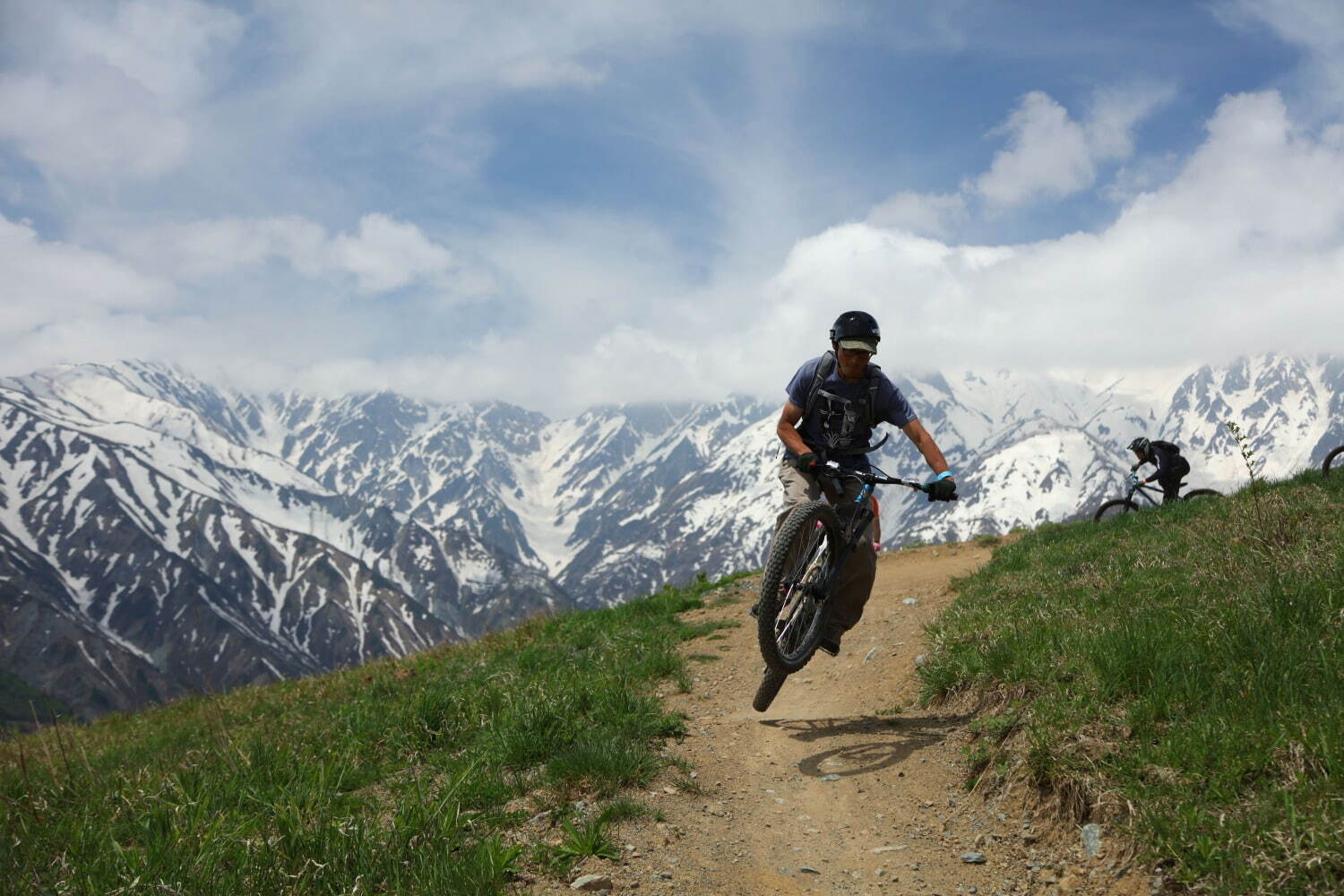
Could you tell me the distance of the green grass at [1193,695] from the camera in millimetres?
4121

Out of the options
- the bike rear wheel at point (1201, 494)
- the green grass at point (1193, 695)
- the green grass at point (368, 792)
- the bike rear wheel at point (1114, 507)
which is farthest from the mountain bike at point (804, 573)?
the bike rear wheel at point (1114, 507)

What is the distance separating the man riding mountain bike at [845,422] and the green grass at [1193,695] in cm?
115

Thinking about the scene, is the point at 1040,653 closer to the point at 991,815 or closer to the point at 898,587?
the point at 991,815

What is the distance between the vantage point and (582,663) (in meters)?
10.8

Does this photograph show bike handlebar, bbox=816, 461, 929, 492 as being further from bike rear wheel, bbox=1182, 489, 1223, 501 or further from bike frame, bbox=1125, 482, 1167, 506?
bike frame, bbox=1125, 482, 1167, 506

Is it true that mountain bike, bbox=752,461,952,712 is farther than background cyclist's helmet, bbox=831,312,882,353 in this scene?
No

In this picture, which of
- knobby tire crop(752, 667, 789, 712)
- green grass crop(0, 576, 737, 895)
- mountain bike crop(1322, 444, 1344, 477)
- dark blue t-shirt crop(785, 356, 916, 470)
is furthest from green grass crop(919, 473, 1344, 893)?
mountain bike crop(1322, 444, 1344, 477)

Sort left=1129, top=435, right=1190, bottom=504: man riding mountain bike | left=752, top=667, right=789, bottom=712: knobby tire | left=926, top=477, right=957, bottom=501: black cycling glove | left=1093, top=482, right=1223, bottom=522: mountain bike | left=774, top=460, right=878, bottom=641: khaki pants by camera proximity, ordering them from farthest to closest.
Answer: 1. left=1093, top=482, right=1223, bottom=522: mountain bike
2. left=1129, top=435, right=1190, bottom=504: man riding mountain bike
3. left=774, top=460, right=878, bottom=641: khaki pants
4. left=752, top=667, right=789, bottom=712: knobby tire
5. left=926, top=477, right=957, bottom=501: black cycling glove

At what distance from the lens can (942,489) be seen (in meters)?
8.28

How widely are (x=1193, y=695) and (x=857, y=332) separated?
462 cm

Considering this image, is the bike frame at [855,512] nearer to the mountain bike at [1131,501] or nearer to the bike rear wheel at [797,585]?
the bike rear wheel at [797,585]

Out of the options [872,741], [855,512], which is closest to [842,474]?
[855,512]

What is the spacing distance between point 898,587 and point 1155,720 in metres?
10.8

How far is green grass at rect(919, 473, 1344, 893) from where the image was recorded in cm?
412
